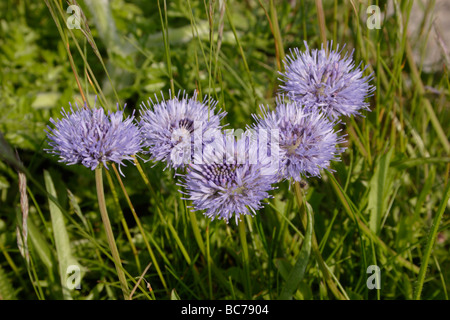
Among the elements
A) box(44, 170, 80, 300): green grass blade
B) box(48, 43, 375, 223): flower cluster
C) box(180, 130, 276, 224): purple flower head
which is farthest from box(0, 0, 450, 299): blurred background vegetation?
box(180, 130, 276, 224): purple flower head

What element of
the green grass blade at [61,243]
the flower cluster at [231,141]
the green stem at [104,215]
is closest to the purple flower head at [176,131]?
the flower cluster at [231,141]

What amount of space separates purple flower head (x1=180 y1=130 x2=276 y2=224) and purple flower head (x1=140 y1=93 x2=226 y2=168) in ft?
0.22

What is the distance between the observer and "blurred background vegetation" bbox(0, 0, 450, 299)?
1.43m

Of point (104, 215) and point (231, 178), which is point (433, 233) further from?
point (104, 215)

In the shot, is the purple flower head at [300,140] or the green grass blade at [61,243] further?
the green grass blade at [61,243]

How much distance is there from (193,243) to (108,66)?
1.27 meters

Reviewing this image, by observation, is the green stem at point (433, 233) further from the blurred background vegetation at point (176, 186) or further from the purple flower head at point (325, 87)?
the purple flower head at point (325, 87)

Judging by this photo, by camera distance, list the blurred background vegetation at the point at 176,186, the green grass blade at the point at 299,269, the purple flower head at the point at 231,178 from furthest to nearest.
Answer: the blurred background vegetation at the point at 176,186, the green grass blade at the point at 299,269, the purple flower head at the point at 231,178

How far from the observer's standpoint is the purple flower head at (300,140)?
102 centimetres

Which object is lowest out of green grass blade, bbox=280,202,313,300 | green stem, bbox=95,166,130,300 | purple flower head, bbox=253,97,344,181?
green grass blade, bbox=280,202,313,300

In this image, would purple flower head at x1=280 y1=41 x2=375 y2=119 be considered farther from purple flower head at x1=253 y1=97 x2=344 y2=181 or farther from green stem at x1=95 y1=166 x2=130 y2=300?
green stem at x1=95 y1=166 x2=130 y2=300

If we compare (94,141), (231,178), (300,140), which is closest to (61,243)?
(94,141)

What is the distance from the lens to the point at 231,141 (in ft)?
3.30
